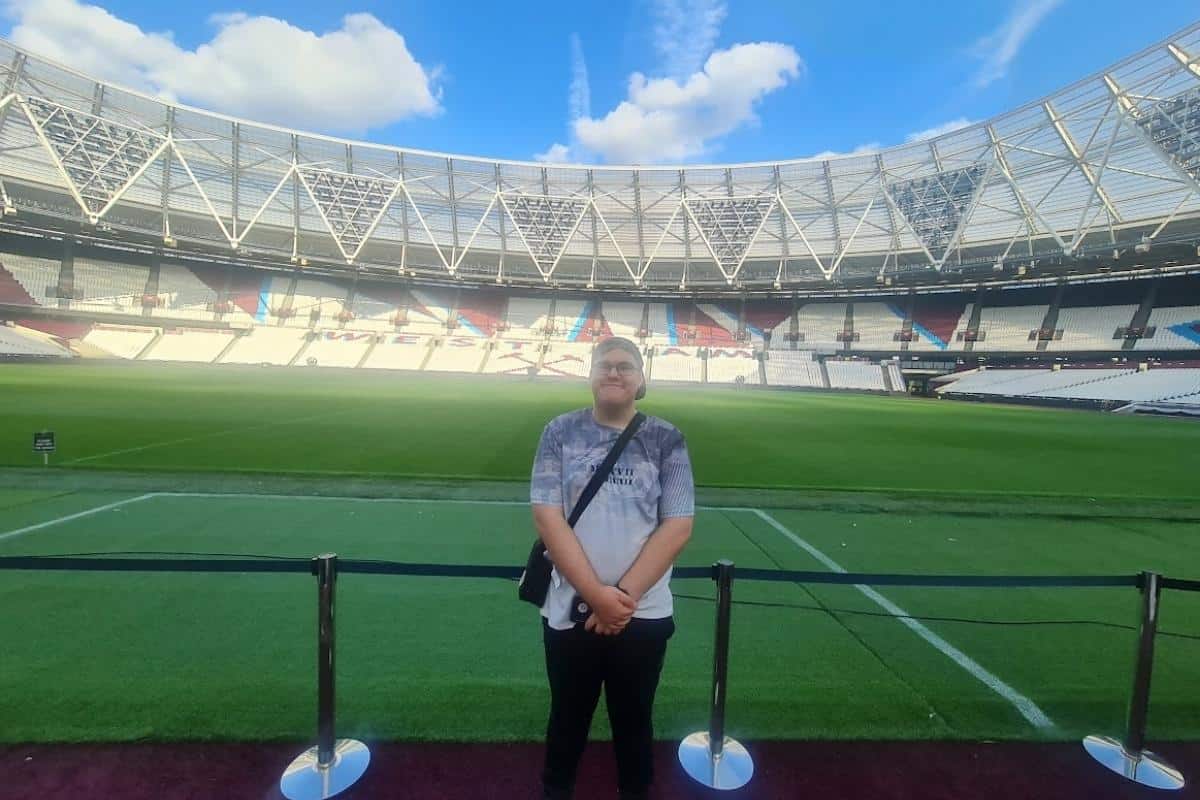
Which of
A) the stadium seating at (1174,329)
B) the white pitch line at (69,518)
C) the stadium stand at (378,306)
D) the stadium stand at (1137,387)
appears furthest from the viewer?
the stadium stand at (378,306)

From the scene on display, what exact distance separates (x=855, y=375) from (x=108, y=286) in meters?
66.0

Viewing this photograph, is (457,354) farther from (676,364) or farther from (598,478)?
(598,478)

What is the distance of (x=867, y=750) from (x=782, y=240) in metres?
52.8

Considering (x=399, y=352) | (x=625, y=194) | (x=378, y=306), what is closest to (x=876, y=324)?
(x=625, y=194)

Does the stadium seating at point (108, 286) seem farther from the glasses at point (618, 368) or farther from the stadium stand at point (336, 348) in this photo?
the glasses at point (618, 368)

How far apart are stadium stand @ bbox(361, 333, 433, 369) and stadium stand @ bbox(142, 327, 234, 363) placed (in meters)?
12.3

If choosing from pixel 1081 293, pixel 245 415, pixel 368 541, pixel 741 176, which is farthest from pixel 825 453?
pixel 1081 293

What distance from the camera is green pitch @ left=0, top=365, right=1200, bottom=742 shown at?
122 inches

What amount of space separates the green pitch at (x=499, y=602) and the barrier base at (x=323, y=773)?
21 centimetres

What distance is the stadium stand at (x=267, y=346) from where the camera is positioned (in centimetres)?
4962

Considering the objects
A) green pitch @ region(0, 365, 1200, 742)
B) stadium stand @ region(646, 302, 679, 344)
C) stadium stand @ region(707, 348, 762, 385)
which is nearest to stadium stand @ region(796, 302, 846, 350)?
stadium stand @ region(707, 348, 762, 385)

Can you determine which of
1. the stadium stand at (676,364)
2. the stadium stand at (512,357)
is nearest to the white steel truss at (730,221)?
the stadium stand at (676,364)

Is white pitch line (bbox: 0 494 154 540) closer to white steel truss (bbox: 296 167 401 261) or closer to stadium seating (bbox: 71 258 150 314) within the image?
white steel truss (bbox: 296 167 401 261)

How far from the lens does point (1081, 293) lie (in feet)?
149
